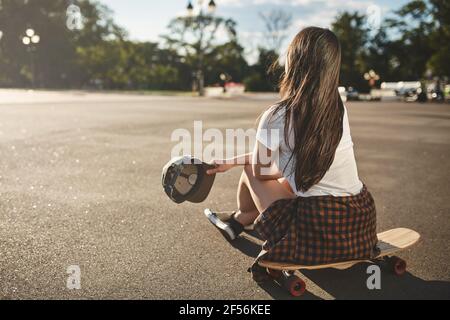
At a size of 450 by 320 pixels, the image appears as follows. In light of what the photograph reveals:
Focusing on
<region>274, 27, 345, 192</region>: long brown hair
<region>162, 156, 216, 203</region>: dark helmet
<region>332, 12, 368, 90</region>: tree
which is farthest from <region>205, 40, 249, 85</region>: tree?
<region>274, 27, 345, 192</region>: long brown hair

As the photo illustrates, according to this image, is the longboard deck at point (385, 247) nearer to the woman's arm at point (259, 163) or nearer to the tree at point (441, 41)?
the woman's arm at point (259, 163)

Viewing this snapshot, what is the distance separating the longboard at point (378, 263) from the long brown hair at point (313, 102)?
53 centimetres

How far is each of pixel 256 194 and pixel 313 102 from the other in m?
0.81

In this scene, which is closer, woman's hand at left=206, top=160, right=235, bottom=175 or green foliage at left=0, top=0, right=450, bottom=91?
woman's hand at left=206, top=160, right=235, bottom=175

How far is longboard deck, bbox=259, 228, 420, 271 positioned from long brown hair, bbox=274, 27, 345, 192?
0.51 m

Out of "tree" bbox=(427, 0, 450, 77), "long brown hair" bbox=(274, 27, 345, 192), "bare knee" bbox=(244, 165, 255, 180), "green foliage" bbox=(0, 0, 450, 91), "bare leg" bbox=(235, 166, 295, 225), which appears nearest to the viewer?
"long brown hair" bbox=(274, 27, 345, 192)

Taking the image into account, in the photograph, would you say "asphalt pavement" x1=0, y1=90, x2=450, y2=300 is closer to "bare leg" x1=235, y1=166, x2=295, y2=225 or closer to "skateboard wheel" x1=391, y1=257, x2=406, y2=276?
"skateboard wheel" x1=391, y1=257, x2=406, y2=276

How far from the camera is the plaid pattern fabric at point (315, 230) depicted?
2902 mm

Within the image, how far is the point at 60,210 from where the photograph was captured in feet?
15.2

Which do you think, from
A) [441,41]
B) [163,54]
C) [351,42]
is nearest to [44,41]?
[163,54]

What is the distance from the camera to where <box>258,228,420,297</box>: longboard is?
288 cm

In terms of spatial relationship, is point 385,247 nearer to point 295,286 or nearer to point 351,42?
A: point 295,286

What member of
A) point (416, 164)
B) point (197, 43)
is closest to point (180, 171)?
point (416, 164)

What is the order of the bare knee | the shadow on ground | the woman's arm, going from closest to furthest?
the shadow on ground
the woman's arm
the bare knee
